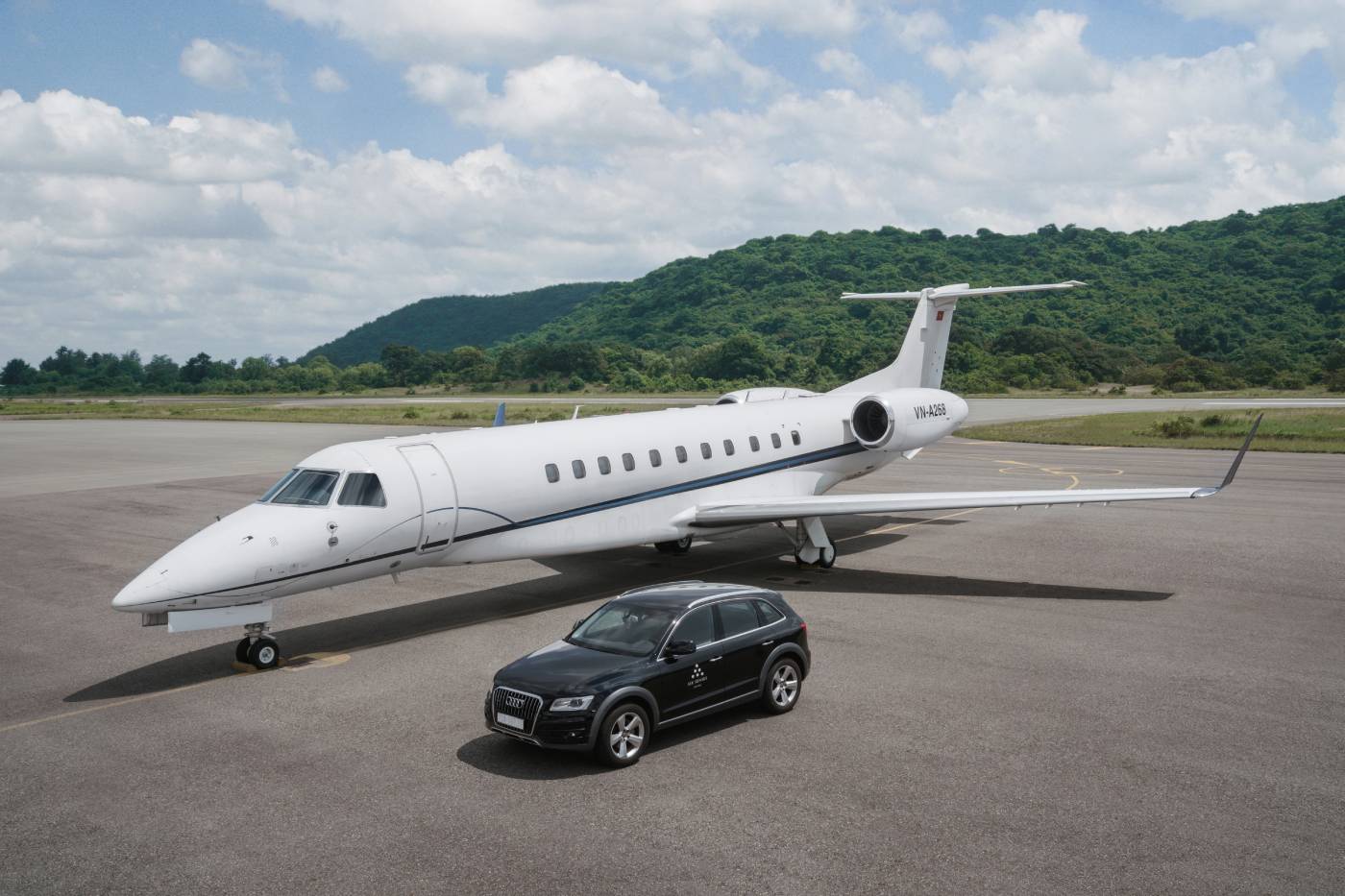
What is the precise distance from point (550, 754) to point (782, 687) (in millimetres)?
2768

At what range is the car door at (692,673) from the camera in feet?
33.7

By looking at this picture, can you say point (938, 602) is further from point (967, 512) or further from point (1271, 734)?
point (967, 512)

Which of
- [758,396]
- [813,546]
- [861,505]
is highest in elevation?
[758,396]

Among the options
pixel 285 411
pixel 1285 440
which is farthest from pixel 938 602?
pixel 285 411

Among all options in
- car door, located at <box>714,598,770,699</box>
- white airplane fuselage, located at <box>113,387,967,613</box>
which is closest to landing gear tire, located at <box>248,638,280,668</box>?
white airplane fuselage, located at <box>113,387,967,613</box>

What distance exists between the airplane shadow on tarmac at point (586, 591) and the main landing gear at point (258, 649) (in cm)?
32

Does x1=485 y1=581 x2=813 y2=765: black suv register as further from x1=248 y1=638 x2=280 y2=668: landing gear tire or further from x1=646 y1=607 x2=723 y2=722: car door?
x1=248 y1=638 x2=280 y2=668: landing gear tire

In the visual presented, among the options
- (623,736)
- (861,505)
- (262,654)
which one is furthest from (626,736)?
(861,505)

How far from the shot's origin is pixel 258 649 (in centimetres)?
1363

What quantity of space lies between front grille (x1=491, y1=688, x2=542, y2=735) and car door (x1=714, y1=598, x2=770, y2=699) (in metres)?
2.13

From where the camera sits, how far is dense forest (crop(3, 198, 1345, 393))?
104m

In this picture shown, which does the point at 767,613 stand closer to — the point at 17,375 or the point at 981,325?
the point at 981,325

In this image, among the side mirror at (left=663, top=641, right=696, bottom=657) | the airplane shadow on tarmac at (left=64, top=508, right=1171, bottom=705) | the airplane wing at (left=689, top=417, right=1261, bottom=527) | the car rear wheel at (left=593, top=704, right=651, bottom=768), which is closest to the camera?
the car rear wheel at (left=593, top=704, right=651, bottom=768)

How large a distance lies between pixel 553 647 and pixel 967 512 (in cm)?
1892
